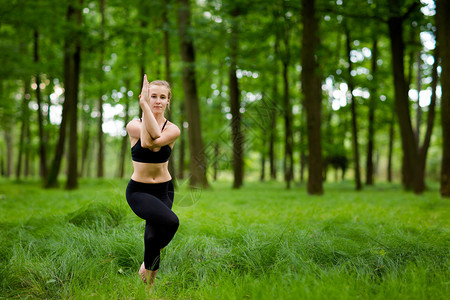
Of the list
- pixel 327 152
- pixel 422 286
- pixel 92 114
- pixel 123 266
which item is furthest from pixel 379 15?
pixel 92 114

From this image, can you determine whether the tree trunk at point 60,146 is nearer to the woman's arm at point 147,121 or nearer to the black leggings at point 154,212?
the black leggings at point 154,212

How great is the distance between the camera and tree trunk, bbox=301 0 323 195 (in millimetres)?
10688

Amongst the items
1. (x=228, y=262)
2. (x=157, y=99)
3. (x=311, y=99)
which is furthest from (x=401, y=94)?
(x=157, y=99)

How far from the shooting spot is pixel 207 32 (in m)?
12.2

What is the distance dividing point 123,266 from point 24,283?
0.95 m

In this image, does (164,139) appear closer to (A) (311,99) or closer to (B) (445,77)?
(A) (311,99)

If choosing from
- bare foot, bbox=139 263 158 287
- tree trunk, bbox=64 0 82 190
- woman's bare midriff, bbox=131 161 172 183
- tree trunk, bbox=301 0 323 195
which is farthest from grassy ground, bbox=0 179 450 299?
tree trunk, bbox=64 0 82 190

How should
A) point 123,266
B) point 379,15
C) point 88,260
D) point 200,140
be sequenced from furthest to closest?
point 200,140, point 379,15, point 123,266, point 88,260

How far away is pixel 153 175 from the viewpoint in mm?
2904

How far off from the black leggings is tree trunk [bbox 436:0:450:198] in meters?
8.63

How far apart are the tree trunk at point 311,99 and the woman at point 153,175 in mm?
8419

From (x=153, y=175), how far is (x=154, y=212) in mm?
346

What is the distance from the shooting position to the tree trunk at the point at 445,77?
28.1ft

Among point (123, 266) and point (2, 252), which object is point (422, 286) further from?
point (2, 252)
